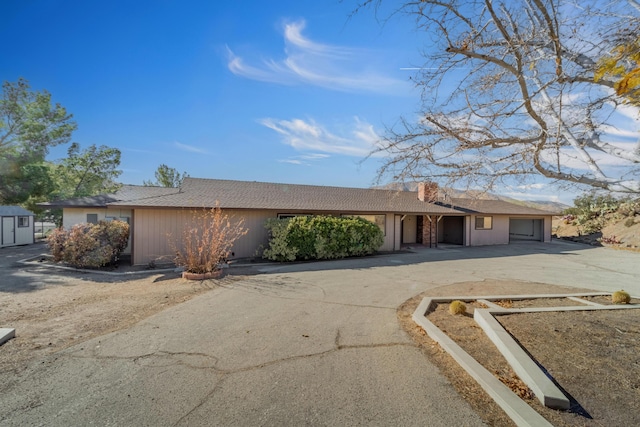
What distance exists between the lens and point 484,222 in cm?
2058

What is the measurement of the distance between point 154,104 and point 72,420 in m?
13.8

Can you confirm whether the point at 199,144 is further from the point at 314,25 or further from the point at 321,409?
the point at 321,409

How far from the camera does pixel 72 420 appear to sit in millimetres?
2609

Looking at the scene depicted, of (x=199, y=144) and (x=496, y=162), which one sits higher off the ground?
(x=199, y=144)

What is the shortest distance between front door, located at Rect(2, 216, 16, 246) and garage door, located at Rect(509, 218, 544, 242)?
34.1 metres

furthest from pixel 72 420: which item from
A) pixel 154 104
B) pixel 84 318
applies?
pixel 154 104

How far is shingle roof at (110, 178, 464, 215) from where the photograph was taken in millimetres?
12891

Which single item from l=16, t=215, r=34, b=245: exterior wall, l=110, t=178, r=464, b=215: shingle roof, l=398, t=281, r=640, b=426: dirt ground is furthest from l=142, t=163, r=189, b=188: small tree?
l=398, t=281, r=640, b=426: dirt ground

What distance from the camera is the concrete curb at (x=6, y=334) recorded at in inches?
169

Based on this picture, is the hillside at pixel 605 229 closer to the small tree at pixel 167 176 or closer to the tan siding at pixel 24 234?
the small tree at pixel 167 176

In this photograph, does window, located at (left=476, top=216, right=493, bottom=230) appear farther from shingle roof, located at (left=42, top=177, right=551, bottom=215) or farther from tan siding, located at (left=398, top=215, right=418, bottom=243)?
tan siding, located at (left=398, top=215, right=418, bottom=243)

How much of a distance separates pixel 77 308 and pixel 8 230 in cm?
1741

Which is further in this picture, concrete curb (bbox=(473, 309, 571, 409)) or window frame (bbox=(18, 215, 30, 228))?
window frame (bbox=(18, 215, 30, 228))

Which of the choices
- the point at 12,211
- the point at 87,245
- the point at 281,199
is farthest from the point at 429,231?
the point at 12,211
